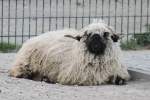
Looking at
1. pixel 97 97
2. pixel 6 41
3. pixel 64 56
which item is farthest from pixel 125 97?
pixel 6 41

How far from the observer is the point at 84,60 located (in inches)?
437

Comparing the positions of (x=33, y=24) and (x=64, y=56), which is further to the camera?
(x=33, y=24)

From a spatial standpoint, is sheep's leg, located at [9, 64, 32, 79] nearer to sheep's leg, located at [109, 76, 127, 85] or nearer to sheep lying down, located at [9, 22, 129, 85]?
sheep lying down, located at [9, 22, 129, 85]

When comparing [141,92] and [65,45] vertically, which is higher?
[65,45]

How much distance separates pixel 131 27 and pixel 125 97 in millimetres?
10432

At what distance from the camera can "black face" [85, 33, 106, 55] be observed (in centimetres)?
1087

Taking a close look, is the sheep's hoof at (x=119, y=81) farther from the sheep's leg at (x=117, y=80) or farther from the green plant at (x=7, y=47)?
the green plant at (x=7, y=47)

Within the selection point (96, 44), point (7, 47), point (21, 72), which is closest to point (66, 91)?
point (96, 44)

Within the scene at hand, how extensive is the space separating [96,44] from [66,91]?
1.31 m

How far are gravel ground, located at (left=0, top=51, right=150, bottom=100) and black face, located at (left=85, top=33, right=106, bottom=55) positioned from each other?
0.66 meters

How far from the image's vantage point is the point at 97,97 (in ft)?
30.5

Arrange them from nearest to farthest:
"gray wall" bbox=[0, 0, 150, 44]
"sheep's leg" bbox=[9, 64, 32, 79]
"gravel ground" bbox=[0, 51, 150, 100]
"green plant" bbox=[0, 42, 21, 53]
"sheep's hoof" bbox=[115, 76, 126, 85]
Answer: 1. "gravel ground" bbox=[0, 51, 150, 100]
2. "sheep's hoof" bbox=[115, 76, 126, 85]
3. "sheep's leg" bbox=[9, 64, 32, 79]
4. "green plant" bbox=[0, 42, 21, 53]
5. "gray wall" bbox=[0, 0, 150, 44]

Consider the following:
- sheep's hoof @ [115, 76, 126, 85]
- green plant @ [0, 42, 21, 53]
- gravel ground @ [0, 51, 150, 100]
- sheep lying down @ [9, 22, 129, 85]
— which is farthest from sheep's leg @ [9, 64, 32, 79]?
green plant @ [0, 42, 21, 53]

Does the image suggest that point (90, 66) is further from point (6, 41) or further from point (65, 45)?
point (6, 41)
